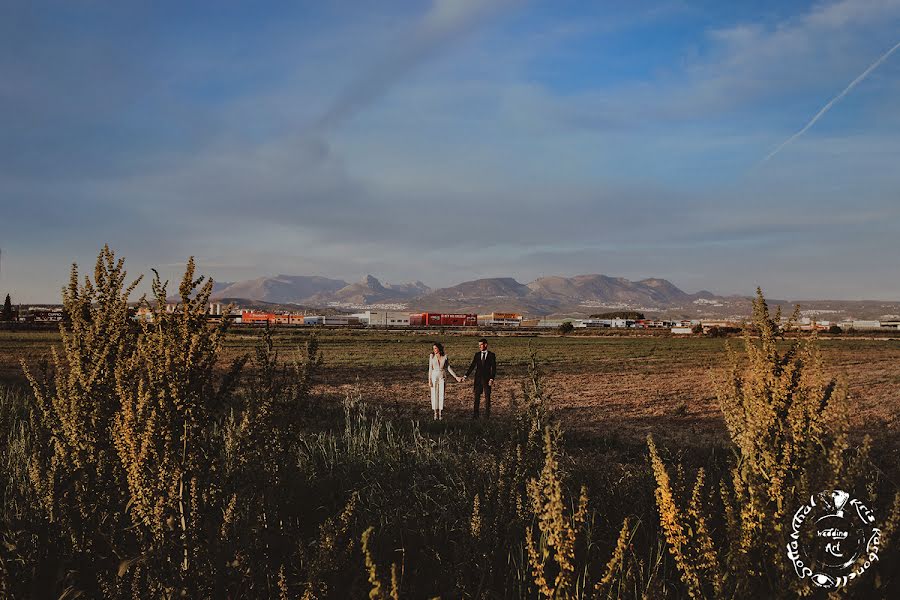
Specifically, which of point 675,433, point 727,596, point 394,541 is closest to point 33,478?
point 394,541

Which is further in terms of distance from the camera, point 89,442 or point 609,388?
point 609,388

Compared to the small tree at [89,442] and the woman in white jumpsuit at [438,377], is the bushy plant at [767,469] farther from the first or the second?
the woman in white jumpsuit at [438,377]

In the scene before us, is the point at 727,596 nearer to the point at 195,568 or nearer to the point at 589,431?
the point at 195,568

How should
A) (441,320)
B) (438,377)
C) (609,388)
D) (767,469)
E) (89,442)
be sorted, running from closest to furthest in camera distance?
(767,469), (89,442), (438,377), (609,388), (441,320)

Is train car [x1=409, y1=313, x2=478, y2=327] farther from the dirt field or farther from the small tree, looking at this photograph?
the small tree

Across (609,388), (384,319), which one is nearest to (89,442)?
(609,388)

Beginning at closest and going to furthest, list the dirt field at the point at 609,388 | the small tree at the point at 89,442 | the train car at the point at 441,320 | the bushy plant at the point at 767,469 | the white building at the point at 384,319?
the bushy plant at the point at 767,469 < the small tree at the point at 89,442 < the dirt field at the point at 609,388 < the white building at the point at 384,319 < the train car at the point at 441,320

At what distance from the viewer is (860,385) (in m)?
28.0

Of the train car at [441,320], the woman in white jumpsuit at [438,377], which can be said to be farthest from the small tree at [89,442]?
the train car at [441,320]

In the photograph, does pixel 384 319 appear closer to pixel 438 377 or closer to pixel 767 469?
pixel 438 377

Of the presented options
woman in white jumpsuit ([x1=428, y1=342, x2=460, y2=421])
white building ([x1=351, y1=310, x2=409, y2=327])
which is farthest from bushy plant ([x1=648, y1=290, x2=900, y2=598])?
white building ([x1=351, y1=310, x2=409, y2=327])

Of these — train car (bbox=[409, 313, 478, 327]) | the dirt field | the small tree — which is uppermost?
the small tree

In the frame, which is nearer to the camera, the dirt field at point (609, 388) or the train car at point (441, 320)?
the dirt field at point (609, 388)

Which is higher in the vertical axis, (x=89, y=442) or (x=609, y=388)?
(x=89, y=442)
